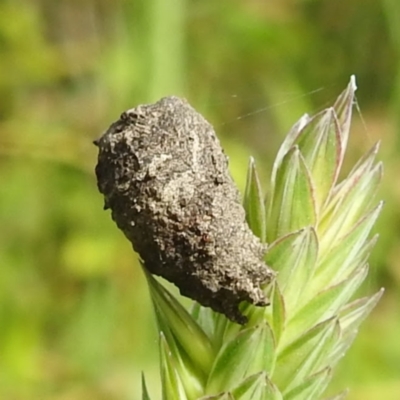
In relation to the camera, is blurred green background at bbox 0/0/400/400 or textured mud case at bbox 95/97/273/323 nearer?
textured mud case at bbox 95/97/273/323

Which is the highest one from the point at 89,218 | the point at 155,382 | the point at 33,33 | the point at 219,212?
the point at 33,33

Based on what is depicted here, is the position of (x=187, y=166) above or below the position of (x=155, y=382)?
below

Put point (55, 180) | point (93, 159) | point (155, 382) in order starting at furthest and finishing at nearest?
point (55, 180)
point (93, 159)
point (155, 382)

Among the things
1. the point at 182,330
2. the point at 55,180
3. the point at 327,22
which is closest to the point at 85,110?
the point at 55,180

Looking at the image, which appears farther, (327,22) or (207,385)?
(327,22)

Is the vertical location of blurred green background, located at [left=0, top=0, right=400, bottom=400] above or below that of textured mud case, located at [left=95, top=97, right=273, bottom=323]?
above

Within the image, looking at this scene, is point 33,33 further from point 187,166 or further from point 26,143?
point 187,166
